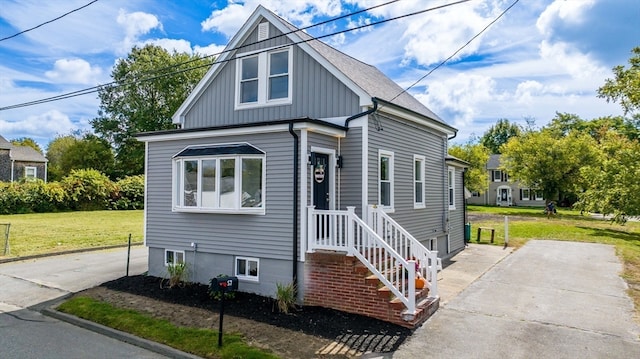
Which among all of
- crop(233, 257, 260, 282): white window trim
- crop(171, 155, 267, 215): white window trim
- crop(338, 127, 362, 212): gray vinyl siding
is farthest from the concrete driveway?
crop(171, 155, 267, 215): white window trim

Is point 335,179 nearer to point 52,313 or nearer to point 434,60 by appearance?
point 434,60

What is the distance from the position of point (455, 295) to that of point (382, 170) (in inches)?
137

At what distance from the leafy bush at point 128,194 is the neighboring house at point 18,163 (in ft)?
32.9

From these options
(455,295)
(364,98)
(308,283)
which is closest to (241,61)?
(364,98)

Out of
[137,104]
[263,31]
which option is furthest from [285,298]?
[137,104]

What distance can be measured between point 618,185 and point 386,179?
63.3 ft

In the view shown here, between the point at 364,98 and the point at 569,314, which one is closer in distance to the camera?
the point at 569,314

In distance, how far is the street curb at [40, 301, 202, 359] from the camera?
622cm

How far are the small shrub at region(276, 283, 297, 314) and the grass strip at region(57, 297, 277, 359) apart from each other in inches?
54.6

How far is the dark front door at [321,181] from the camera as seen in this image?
28.9ft

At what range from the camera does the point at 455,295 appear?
9297 millimetres

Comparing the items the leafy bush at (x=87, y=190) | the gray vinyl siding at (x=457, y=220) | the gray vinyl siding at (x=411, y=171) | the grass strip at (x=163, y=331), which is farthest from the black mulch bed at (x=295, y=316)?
Answer: the leafy bush at (x=87, y=190)

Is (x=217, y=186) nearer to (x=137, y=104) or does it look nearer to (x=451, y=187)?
(x=451, y=187)

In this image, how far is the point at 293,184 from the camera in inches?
330
